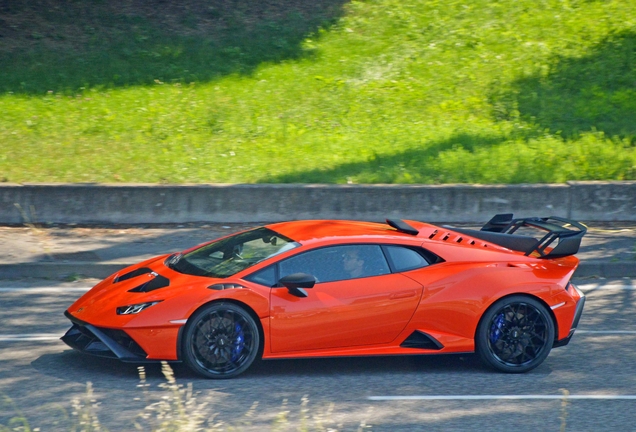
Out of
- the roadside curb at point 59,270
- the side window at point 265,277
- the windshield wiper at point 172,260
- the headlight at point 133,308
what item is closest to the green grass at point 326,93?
the roadside curb at point 59,270

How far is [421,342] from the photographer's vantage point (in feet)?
22.2

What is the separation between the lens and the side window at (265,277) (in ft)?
21.4

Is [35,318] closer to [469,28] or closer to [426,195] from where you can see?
[426,195]

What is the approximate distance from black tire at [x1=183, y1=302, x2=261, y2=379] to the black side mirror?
1.25 feet

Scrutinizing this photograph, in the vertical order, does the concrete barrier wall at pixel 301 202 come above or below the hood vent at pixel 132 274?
above

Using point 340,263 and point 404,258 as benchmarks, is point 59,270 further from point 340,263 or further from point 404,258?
point 404,258

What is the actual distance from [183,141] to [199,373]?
9.37 m

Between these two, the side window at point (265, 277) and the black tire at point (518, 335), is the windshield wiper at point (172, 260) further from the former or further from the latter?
the black tire at point (518, 335)

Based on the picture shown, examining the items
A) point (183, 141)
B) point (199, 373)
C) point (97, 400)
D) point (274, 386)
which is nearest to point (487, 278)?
point (274, 386)

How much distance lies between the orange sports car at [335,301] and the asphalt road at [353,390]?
0.24 m

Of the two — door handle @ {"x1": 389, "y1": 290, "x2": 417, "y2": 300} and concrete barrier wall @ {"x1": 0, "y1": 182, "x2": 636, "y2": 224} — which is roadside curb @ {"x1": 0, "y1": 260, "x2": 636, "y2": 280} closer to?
concrete barrier wall @ {"x1": 0, "y1": 182, "x2": 636, "y2": 224}

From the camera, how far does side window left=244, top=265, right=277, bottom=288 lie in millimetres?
6508

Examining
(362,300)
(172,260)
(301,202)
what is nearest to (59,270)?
(172,260)

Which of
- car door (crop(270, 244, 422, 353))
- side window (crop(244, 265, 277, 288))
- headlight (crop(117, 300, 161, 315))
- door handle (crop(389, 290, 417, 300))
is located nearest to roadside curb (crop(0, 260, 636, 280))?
headlight (crop(117, 300, 161, 315))
